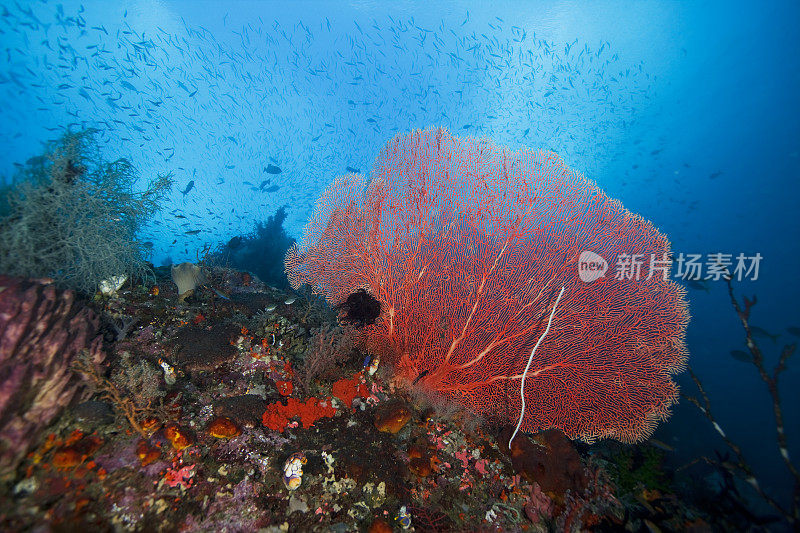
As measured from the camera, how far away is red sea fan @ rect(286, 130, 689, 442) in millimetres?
4430

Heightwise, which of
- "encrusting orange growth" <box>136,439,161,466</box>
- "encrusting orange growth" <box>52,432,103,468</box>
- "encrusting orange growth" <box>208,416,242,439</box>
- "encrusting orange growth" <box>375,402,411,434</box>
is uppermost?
"encrusting orange growth" <box>375,402,411,434</box>

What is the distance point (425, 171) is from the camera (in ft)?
16.3

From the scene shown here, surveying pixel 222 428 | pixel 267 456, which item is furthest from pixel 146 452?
pixel 267 456

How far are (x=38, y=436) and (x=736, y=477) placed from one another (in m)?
11.7

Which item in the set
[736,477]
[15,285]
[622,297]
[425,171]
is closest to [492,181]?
[425,171]

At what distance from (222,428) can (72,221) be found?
14.0 feet

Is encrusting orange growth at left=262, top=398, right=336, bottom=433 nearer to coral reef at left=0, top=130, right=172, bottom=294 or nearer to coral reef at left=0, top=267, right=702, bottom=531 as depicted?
coral reef at left=0, top=267, right=702, bottom=531

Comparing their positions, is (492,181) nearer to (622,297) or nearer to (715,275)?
(622,297)

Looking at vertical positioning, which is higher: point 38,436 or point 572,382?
point 572,382

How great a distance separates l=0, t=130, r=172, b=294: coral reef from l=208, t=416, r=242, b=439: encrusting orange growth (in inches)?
134

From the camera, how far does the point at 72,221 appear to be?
15.5 ft

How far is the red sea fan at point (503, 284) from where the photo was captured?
4430mm

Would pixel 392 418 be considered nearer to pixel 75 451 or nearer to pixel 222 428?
pixel 222 428

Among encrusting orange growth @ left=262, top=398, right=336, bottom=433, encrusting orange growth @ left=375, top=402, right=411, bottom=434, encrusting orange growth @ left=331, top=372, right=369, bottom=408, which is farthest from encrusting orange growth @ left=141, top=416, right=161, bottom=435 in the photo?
encrusting orange growth @ left=375, top=402, right=411, bottom=434
